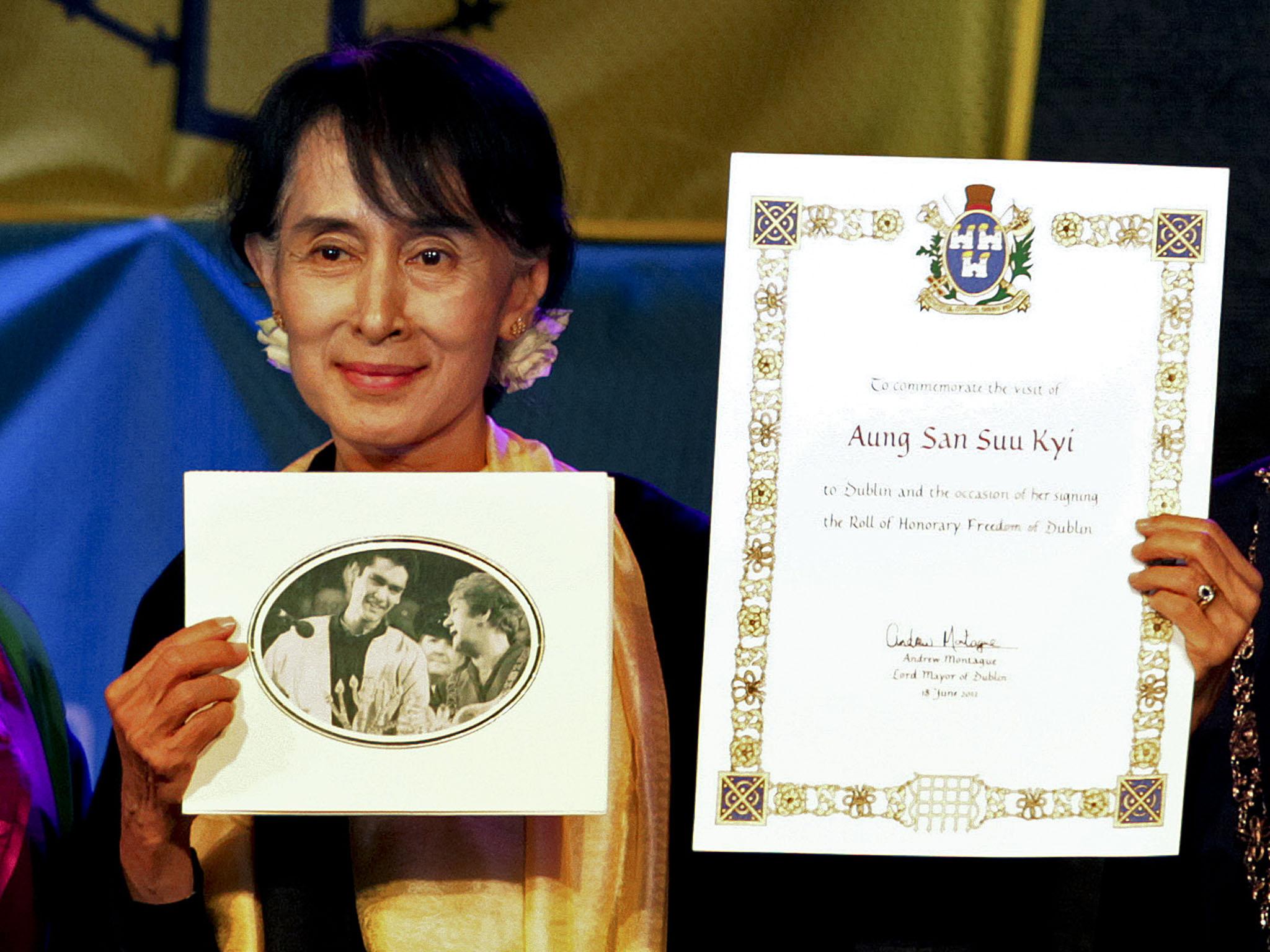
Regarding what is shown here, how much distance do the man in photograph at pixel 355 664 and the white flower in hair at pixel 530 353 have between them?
0.26m

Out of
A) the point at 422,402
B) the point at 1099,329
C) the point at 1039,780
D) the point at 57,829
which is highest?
the point at 1099,329

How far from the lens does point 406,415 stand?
132 cm

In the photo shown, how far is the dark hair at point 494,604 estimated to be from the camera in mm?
1217

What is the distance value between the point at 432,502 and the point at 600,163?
1.40ft

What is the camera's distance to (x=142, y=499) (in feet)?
4.60

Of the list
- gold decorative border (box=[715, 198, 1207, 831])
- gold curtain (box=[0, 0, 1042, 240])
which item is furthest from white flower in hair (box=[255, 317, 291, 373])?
gold decorative border (box=[715, 198, 1207, 831])

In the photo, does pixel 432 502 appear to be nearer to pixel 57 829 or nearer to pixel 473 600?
pixel 473 600

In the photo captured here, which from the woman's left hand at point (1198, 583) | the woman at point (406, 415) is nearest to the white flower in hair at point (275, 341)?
the woman at point (406, 415)

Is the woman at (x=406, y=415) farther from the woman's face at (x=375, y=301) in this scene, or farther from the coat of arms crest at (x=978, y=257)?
the coat of arms crest at (x=978, y=257)

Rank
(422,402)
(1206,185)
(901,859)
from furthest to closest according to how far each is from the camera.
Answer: (901,859), (422,402), (1206,185)

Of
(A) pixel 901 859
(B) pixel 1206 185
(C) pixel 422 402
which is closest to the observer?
(B) pixel 1206 185

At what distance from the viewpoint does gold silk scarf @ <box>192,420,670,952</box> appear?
4.33 ft

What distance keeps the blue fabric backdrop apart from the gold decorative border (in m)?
Answer: 0.21

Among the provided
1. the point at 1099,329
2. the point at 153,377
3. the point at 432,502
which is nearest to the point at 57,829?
the point at 153,377
